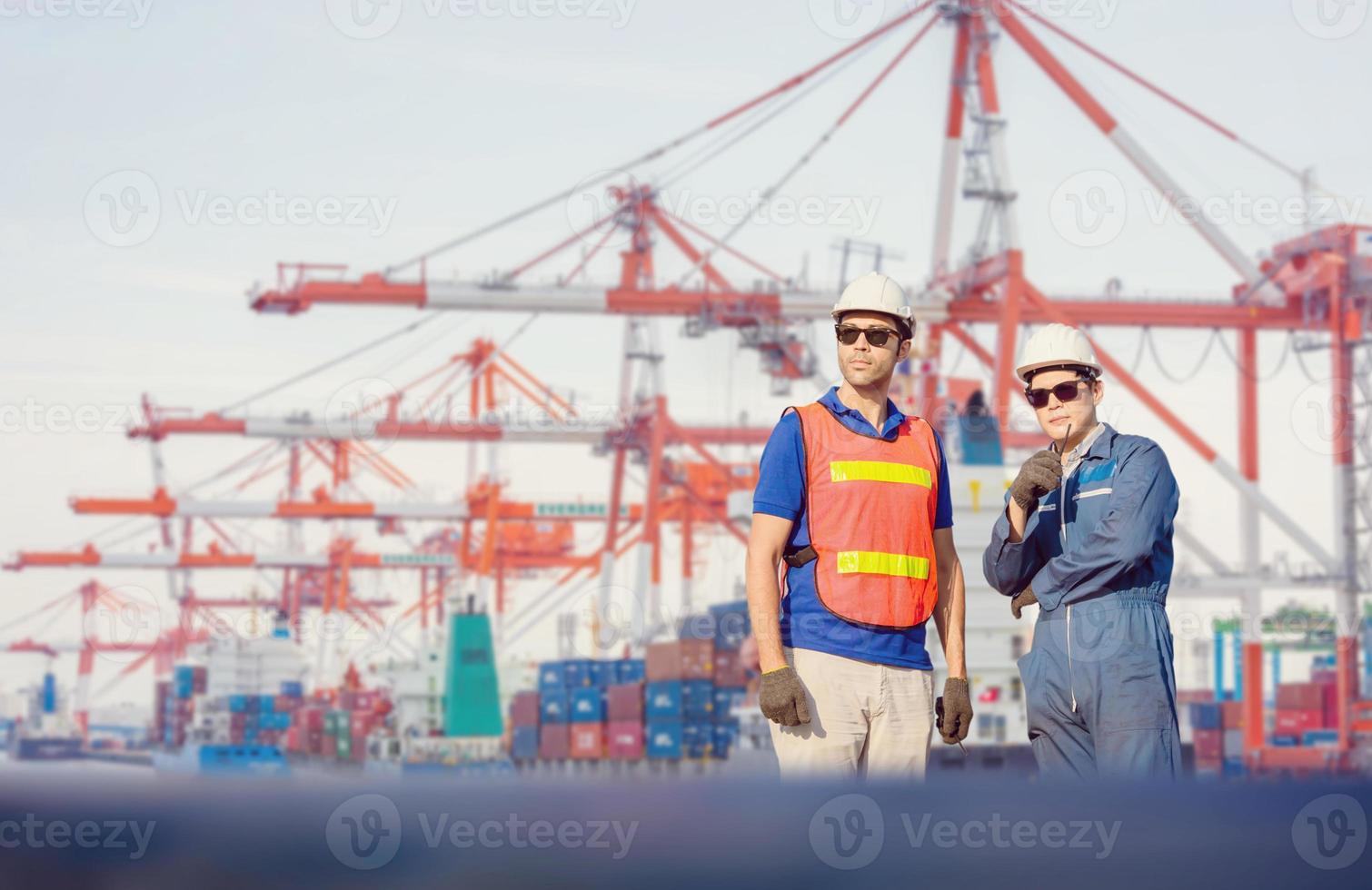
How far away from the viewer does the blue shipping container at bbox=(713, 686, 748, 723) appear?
135 feet

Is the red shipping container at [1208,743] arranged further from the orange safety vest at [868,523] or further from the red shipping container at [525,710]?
the orange safety vest at [868,523]

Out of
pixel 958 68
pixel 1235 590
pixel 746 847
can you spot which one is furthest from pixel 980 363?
pixel 746 847

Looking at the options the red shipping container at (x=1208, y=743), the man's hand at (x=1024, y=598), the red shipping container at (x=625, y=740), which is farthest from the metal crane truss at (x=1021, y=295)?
the man's hand at (x=1024, y=598)

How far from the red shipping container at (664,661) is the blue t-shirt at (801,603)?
37.7 m

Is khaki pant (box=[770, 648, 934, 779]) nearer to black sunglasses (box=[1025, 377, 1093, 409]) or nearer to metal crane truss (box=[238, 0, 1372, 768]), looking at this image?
black sunglasses (box=[1025, 377, 1093, 409])

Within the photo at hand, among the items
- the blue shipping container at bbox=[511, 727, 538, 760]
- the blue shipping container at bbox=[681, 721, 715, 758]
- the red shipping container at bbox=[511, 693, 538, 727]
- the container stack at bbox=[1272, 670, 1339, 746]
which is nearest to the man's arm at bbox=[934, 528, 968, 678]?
the blue shipping container at bbox=[681, 721, 715, 758]

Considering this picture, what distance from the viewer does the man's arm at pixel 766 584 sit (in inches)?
146

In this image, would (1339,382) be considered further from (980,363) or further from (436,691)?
(436,691)

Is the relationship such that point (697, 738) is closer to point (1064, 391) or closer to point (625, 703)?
point (625, 703)

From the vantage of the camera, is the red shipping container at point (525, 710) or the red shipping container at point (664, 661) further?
the red shipping container at point (525, 710)

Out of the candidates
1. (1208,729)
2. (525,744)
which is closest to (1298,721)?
(1208,729)

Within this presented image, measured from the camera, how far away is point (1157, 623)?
161 inches

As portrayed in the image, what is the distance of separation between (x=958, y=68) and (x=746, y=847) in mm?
39106

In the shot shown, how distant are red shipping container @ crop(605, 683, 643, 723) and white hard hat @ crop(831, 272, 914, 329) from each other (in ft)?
130
